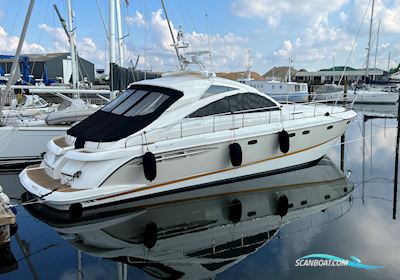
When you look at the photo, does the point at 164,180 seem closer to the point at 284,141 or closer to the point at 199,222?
the point at 199,222

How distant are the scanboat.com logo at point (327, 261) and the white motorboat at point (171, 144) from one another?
3338 mm

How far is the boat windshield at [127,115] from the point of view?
27.1 ft

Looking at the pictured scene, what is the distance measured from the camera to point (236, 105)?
945 cm

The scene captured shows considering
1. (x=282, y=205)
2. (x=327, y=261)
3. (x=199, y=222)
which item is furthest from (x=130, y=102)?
(x=327, y=261)

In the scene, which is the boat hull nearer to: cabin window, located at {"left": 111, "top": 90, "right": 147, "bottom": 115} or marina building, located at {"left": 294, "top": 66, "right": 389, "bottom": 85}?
cabin window, located at {"left": 111, "top": 90, "right": 147, "bottom": 115}

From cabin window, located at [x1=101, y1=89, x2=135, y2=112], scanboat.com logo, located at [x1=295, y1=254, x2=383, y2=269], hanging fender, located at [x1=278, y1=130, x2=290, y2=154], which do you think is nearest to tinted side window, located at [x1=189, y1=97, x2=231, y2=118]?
hanging fender, located at [x1=278, y1=130, x2=290, y2=154]

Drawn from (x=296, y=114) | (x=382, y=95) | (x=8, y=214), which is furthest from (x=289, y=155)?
(x=382, y=95)

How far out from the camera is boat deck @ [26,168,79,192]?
24.5 ft

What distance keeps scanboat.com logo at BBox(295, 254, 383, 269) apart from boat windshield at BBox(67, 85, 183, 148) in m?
4.15

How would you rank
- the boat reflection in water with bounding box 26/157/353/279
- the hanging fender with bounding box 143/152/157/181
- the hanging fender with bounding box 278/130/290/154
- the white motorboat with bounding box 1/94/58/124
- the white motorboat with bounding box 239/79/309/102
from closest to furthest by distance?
the boat reflection in water with bounding box 26/157/353/279 → the hanging fender with bounding box 143/152/157/181 → the hanging fender with bounding box 278/130/290/154 → the white motorboat with bounding box 1/94/58/124 → the white motorboat with bounding box 239/79/309/102

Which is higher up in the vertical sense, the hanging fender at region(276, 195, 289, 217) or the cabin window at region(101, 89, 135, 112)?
the cabin window at region(101, 89, 135, 112)

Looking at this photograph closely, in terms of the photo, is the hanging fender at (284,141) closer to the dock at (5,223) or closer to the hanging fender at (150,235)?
the hanging fender at (150,235)

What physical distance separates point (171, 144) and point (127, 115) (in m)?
1.48

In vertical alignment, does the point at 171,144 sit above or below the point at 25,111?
below
